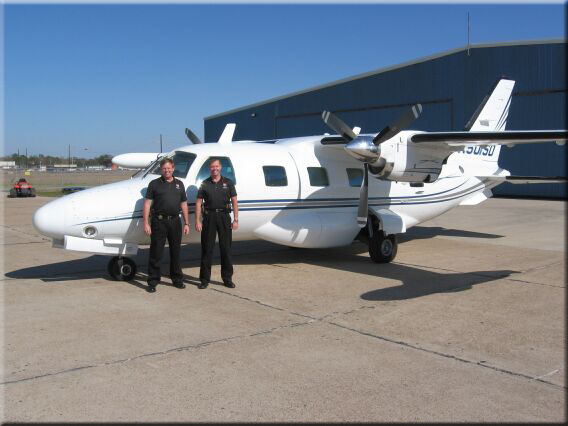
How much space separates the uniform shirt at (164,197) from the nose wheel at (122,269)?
127 cm

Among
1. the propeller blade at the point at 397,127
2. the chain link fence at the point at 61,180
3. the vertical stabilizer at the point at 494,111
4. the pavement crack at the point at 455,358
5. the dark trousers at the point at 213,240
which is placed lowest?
the pavement crack at the point at 455,358

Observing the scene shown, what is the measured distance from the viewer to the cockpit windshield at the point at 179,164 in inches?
367

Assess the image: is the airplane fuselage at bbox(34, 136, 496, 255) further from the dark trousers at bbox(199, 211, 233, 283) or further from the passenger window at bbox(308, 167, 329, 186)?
the dark trousers at bbox(199, 211, 233, 283)

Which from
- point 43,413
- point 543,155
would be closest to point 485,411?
point 43,413

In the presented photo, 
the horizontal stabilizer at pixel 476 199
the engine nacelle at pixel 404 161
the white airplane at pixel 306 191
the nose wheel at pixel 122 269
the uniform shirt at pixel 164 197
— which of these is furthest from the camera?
the horizontal stabilizer at pixel 476 199

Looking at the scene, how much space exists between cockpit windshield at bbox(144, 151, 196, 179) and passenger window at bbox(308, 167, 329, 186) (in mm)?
2524

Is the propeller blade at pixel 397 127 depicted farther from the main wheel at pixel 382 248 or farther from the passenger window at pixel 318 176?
the main wheel at pixel 382 248

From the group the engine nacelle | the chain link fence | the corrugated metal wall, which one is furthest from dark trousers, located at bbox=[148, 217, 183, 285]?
the chain link fence

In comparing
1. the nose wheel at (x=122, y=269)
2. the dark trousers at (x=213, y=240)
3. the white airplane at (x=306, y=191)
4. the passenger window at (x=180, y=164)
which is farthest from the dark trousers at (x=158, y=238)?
the passenger window at (x=180, y=164)

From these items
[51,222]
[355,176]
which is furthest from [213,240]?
[355,176]

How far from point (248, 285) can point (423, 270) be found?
3407 millimetres

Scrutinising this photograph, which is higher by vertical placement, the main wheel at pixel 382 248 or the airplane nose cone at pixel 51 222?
the airplane nose cone at pixel 51 222

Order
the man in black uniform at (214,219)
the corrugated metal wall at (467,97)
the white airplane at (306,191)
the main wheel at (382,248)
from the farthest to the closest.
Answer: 1. the corrugated metal wall at (467,97)
2. the main wheel at (382,248)
3. the white airplane at (306,191)
4. the man in black uniform at (214,219)

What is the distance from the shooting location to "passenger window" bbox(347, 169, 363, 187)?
37.0ft
